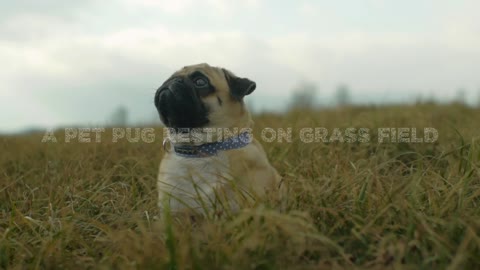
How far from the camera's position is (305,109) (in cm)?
998

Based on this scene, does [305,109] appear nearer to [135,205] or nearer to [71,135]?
[71,135]

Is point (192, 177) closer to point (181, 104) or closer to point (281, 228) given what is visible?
point (181, 104)

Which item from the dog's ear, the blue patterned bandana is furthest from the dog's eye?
the blue patterned bandana

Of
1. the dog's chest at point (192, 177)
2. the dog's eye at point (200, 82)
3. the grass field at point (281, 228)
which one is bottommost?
the grass field at point (281, 228)

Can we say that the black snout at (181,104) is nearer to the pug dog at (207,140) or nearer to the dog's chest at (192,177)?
the pug dog at (207,140)

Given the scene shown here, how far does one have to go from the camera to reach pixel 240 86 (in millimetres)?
3193

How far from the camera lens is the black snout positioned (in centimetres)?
297

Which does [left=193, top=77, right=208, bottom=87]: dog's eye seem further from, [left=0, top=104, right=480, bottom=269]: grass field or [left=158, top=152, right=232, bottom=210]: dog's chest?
[left=0, top=104, right=480, bottom=269]: grass field

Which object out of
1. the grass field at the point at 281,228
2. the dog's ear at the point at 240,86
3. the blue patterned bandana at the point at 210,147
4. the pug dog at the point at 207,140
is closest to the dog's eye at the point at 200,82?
the pug dog at the point at 207,140

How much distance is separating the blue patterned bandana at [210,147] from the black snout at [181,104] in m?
0.14

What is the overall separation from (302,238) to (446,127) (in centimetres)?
481

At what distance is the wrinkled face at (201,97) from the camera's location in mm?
2988

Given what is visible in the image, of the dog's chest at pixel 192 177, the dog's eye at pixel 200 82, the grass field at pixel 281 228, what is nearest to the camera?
the grass field at pixel 281 228

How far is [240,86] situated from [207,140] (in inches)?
16.2
